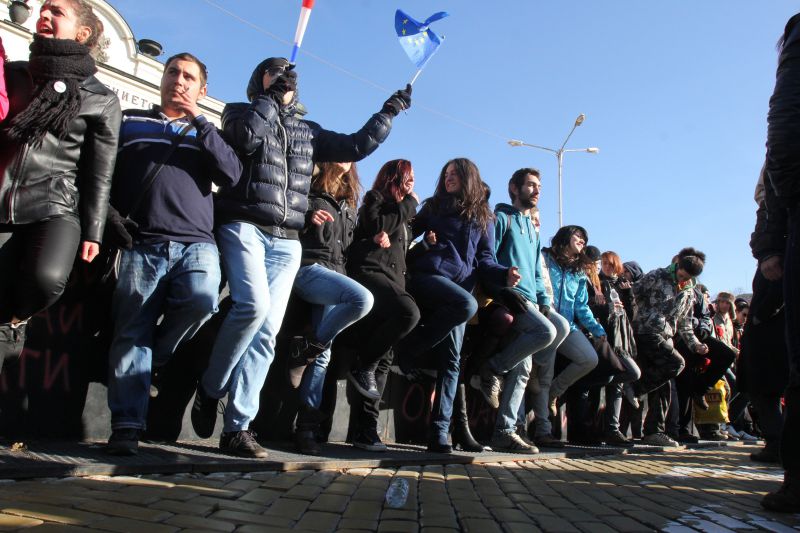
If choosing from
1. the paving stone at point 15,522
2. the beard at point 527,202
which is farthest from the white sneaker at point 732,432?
the paving stone at point 15,522

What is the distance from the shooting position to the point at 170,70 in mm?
4340

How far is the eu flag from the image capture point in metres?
5.80

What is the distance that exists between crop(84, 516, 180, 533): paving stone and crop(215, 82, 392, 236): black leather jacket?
2313 mm

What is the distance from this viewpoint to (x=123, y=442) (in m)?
3.60

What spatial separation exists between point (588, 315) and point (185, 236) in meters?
4.74

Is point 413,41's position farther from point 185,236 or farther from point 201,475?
point 201,475

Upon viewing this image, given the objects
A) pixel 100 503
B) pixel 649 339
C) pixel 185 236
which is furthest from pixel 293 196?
pixel 649 339

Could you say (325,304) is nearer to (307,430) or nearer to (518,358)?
(307,430)

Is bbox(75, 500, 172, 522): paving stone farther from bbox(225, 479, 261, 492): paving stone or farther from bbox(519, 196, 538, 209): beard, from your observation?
bbox(519, 196, 538, 209): beard

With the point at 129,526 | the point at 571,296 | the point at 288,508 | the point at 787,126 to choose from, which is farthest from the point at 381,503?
the point at 571,296

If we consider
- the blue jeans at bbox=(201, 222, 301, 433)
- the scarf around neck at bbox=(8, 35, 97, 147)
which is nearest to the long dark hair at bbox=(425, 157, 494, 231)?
the blue jeans at bbox=(201, 222, 301, 433)

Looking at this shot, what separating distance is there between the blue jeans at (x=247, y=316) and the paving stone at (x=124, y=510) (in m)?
1.50

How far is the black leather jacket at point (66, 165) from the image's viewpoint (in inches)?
124

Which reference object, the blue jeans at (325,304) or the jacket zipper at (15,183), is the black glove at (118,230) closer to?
the jacket zipper at (15,183)
